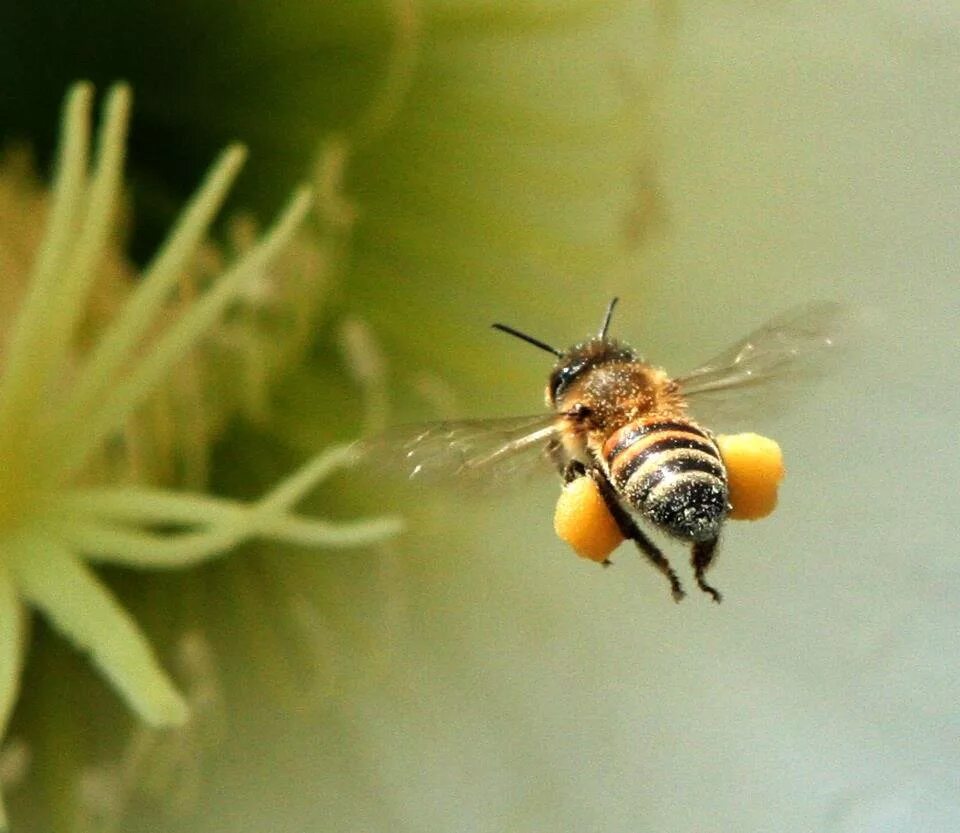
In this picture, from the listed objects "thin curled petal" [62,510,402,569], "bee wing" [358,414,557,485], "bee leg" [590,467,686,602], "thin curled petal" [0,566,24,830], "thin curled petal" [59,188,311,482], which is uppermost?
"thin curled petal" [59,188,311,482]

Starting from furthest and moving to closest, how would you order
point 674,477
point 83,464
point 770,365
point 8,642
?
1. point 83,464
2. point 8,642
3. point 770,365
4. point 674,477

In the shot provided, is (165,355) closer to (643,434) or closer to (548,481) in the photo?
(548,481)

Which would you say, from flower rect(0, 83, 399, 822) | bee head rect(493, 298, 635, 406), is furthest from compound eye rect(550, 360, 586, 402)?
flower rect(0, 83, 399, 822)

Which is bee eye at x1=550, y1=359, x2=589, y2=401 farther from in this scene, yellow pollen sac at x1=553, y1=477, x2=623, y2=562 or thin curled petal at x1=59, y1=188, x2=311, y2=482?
thin curled petal at x1=59, y1=188, x2=311, y2=482

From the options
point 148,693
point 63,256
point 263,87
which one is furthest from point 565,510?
point 263,87

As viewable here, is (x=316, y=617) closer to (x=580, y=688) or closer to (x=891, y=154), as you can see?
(x=580, y=688)

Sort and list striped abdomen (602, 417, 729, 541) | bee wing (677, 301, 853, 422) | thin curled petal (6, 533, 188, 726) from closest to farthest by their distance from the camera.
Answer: striped abdomen (602, 417, 729, 541), bee wing (677, 301, 853, 422), thin curled petal (6, 533, 188, 726)

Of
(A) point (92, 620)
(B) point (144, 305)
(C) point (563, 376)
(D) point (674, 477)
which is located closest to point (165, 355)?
(B) point (144, 305)
